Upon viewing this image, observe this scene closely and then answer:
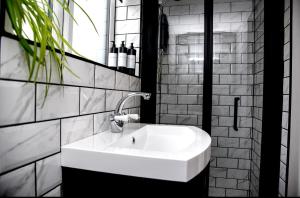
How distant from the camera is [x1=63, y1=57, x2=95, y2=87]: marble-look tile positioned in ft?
2.27

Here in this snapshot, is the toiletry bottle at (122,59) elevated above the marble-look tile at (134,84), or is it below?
above

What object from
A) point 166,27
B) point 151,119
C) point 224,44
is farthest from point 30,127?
point 224,44

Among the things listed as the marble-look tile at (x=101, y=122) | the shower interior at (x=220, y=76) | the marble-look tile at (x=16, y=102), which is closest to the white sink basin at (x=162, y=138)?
the marble-look tile at (x=101, y=122)

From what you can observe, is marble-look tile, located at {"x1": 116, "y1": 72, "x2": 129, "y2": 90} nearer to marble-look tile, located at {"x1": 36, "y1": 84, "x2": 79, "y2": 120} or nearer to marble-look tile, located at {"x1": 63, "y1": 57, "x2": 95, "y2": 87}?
marble-look tile, located at {"x1": 63, "y1": 57, "x2": 95, "y2": 87}

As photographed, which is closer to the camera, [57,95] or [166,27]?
[57,95]

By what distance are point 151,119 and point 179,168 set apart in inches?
47.9

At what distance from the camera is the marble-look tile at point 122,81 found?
44.5 inches

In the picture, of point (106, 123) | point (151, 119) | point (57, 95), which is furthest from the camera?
point (151, 119)

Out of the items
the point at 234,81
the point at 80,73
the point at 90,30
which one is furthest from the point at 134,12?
the point at 234,81

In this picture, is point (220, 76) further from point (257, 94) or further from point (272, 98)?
point (272, 98)

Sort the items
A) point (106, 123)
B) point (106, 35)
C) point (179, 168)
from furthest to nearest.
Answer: point (106, 35) → point (106, 123) → point (179, 168)

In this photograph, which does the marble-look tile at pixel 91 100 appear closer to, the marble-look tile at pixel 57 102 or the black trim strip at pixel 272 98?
the marble-look tile at pixel 57 102

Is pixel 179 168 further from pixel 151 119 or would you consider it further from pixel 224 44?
pixel 224 44

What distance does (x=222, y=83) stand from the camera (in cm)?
177
